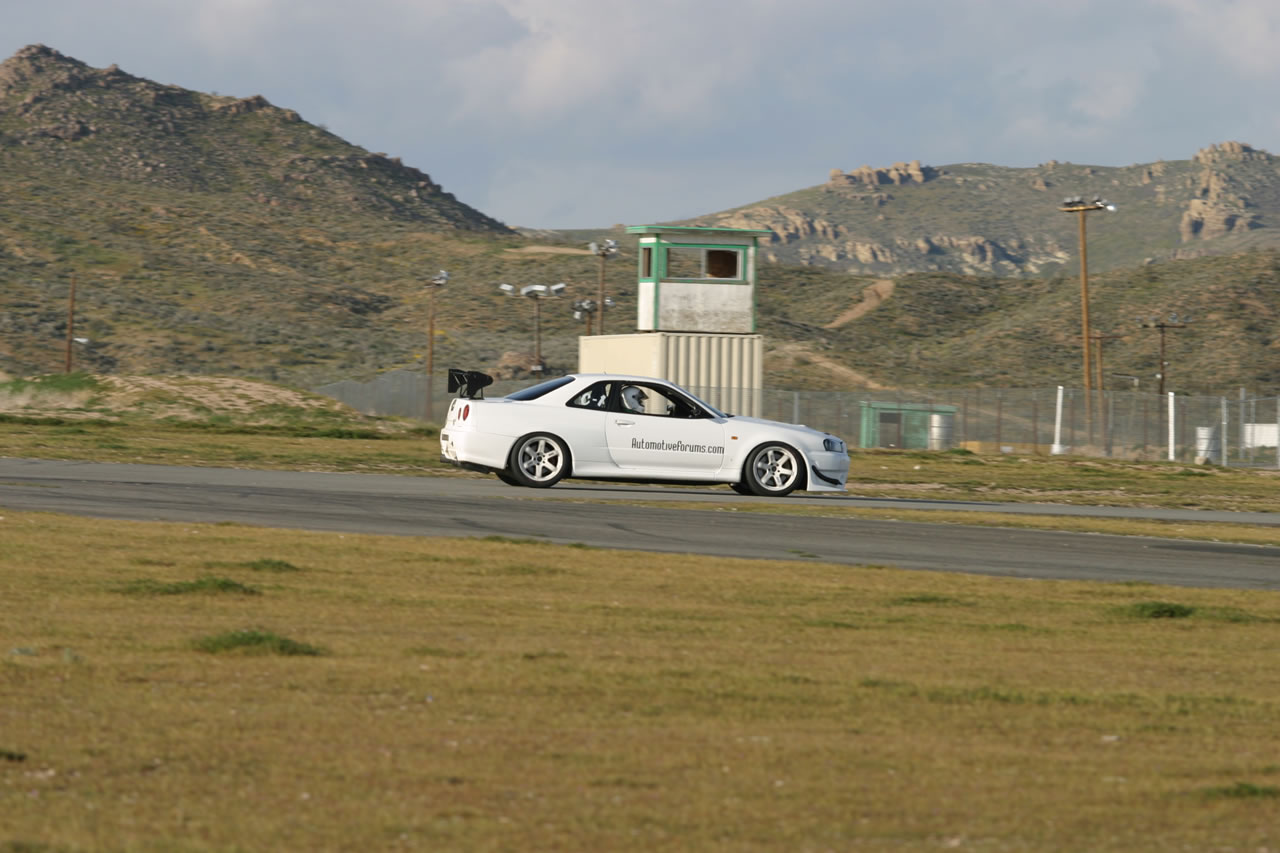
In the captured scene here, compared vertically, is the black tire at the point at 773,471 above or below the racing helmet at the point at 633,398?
below

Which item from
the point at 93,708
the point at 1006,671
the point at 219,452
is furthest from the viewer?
the point at 219,452

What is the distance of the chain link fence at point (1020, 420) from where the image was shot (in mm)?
49438

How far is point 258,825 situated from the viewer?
450 cm

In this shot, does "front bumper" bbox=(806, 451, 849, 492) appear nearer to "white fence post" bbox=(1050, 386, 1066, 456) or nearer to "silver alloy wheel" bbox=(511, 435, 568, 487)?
"silver alloy wheel" bbox=(511, 435, 568, 487)

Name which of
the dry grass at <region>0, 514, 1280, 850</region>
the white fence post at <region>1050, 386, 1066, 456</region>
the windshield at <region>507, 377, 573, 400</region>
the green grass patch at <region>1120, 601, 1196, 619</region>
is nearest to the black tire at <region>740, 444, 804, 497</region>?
the windshield at <region>507, 377, 573, 400</region>

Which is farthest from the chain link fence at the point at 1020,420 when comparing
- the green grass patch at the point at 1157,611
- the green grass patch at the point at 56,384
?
the green grass patch at the point at 1157,611

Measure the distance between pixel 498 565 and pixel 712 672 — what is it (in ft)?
14.1

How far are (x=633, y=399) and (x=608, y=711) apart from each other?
534 inches

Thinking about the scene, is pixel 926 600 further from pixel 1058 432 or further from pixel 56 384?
pixel 56 384

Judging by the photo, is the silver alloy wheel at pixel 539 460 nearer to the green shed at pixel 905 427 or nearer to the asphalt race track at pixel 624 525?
the asphalt race track at pixel 624 525

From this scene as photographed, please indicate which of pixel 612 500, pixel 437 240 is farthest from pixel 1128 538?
pixel 437 240

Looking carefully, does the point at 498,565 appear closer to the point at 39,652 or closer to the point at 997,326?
the point at 39,652

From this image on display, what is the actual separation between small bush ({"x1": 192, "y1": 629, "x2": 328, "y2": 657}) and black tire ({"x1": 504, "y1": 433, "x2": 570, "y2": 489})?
1194 cm

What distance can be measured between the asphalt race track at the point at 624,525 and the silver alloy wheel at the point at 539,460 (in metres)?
0.26
